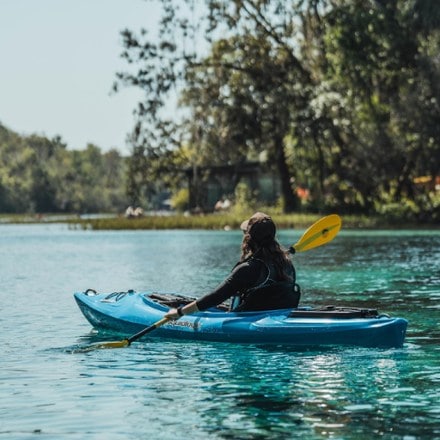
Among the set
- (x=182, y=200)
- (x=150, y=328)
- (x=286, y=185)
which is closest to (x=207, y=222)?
(x=286, y=185)

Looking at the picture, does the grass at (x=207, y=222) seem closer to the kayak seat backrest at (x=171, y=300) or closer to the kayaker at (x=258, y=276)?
the kayak seat backrest at (x=171, y=300)

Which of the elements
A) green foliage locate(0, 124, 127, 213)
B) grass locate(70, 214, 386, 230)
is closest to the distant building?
grass locate(70, 214, 386, 230)

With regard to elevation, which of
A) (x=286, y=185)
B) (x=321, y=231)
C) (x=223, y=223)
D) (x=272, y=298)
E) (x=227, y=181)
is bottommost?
(x=272, y=298)

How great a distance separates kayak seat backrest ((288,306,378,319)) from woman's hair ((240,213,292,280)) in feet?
1.33

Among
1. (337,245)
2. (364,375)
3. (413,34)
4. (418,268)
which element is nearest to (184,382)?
(364,375)

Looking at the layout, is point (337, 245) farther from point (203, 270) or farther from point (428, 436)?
point (428, 436)

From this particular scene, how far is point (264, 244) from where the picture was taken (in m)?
11.1

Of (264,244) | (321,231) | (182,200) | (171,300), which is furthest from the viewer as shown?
(182,200)

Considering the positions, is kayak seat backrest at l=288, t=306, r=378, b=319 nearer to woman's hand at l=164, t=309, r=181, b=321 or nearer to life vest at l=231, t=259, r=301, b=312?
life vest at l=231, t=259, r=301, b=312

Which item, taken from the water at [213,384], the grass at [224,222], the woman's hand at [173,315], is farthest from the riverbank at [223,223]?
the woman's hand at [173,315]

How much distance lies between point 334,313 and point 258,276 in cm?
84

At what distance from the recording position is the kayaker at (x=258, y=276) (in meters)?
11.0

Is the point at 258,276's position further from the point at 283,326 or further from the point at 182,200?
the point at 182,200

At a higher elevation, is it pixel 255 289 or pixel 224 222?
pixel 224 222
